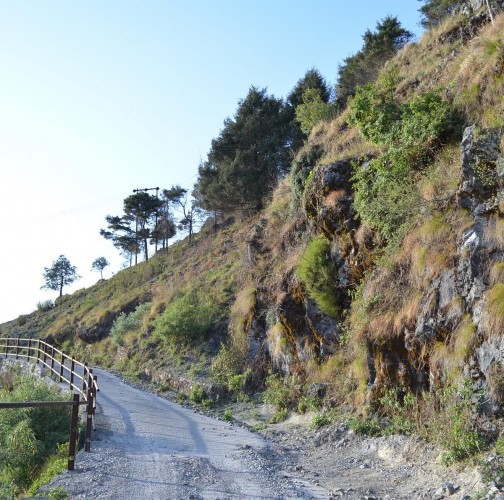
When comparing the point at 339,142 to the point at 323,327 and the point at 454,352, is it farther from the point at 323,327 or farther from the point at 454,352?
the point at 454,352

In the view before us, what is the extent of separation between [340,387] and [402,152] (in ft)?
18.6

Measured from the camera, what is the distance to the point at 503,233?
8570 mm

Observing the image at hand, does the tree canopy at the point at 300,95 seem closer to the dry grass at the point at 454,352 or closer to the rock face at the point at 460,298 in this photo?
the rock face at the point at 460,298

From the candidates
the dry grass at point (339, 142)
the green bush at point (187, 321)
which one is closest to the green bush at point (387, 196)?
the dry grass at point (339, 142)

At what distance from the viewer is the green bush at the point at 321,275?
44.9 ft

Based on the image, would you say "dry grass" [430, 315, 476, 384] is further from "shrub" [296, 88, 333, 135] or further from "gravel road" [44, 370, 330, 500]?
"shrub" [296, 88, 333, 135]

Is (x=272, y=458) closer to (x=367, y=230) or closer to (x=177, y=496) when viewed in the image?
(x=177, y=496)

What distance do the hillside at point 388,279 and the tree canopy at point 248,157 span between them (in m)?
10.6

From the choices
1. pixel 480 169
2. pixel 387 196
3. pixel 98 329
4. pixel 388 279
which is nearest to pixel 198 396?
pixel 388 279

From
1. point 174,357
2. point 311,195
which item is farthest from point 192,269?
point 311,195

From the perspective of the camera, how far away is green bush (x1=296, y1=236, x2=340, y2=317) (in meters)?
13.7

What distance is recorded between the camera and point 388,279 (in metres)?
11.3

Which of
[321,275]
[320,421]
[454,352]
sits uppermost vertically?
[321,275]

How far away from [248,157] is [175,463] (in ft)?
84.0
